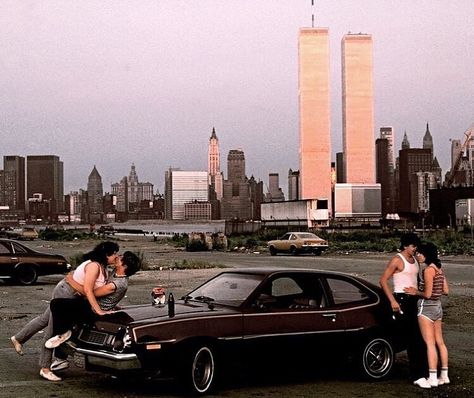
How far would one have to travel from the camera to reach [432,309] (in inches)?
364

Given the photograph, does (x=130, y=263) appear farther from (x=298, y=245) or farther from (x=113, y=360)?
(x=298, y=245)

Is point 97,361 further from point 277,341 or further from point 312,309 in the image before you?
point 312,309

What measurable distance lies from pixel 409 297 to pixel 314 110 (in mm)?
163088

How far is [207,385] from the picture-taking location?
27.8ft

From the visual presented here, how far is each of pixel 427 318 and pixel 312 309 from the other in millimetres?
1350

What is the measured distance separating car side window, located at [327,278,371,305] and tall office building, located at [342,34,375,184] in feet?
530

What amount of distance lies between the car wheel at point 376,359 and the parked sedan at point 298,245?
3595cm

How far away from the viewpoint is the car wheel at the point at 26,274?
22953 mm

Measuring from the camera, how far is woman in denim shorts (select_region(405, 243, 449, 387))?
9.18 meters

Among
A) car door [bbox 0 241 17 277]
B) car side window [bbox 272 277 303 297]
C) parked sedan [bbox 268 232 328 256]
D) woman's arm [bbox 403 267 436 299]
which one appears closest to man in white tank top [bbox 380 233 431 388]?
woman's arm [bbox 403 267 436 299]

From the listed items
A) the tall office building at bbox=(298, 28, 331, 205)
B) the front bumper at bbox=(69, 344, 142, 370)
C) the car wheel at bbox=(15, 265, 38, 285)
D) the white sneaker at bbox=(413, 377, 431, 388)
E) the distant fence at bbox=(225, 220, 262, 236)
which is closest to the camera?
the front bumper at bbox=(69, 344, 142, 370)

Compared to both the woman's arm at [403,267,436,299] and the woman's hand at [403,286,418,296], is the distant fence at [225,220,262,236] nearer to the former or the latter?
the woman's hand at [403,286,418,296]

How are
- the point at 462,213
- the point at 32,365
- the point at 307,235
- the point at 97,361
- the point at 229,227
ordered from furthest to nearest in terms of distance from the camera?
the point at 462,213, the point at 229,227, the point at 307,235, the point at 32,365, the point at 97,361

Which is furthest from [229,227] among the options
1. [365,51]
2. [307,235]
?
[365,51]
